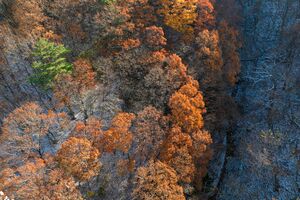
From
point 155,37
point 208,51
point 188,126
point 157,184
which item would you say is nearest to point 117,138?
point 157,184

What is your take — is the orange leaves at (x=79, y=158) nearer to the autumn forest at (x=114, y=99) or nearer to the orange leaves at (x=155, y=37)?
the autumn forest at (x=114, y=99)

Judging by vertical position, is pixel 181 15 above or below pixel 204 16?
above

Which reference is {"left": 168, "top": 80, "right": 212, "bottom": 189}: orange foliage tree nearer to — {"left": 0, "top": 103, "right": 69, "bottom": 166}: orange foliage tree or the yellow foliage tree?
the yellow foliage tree

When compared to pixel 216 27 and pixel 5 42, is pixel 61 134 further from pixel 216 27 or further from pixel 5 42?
pixel 216 27

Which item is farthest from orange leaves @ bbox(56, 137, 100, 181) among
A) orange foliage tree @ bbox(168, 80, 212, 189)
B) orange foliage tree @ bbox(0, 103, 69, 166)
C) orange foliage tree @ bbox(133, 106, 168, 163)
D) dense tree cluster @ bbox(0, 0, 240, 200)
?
orange foliage tree @ bbox(168, 80, 212, 189)

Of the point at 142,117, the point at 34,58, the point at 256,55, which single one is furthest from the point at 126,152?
the point at 256,55

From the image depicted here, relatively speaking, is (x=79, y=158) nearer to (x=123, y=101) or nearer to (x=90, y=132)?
(x=90, y=132)
